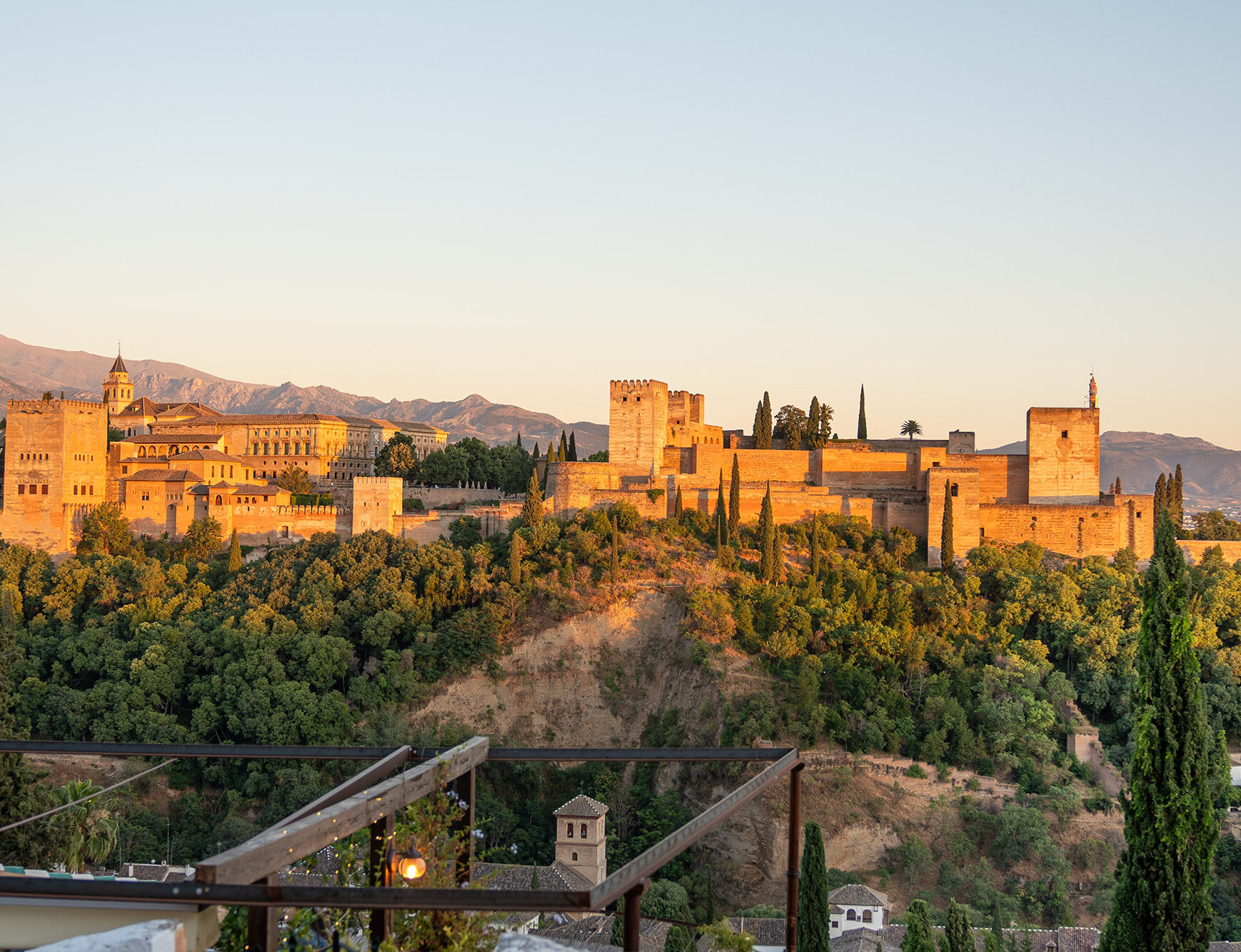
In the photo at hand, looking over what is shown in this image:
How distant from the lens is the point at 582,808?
2695cm

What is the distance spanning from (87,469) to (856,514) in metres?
28.5

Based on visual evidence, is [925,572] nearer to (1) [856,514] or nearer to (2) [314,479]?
(1) [856,514]

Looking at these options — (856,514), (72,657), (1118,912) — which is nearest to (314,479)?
(72,657)

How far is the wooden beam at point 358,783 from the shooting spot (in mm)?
4801

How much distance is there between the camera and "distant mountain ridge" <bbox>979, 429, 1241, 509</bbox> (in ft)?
445

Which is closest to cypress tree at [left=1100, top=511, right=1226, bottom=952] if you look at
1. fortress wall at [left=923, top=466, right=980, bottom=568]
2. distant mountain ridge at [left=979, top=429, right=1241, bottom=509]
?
fortress wall at [left=923, top=466, right=980, bottom=568]

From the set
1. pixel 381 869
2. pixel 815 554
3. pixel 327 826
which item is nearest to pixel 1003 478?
pixel 815 554

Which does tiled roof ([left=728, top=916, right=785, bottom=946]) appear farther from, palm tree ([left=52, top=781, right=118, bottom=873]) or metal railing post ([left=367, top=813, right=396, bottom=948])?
metal railing post ([left=367, top=813, right=396, bottom=948])

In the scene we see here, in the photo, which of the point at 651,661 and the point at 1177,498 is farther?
Answer: the point at 1177,498

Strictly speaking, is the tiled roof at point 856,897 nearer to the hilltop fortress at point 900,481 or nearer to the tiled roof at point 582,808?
the tiled roof at point 582,808

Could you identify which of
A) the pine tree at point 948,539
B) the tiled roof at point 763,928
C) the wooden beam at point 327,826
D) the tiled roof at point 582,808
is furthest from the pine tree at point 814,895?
the pine tree at point 948,539

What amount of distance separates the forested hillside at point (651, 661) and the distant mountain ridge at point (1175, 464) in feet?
344

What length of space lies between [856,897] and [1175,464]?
12252cm

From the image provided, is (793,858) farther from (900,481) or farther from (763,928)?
(900,481)
